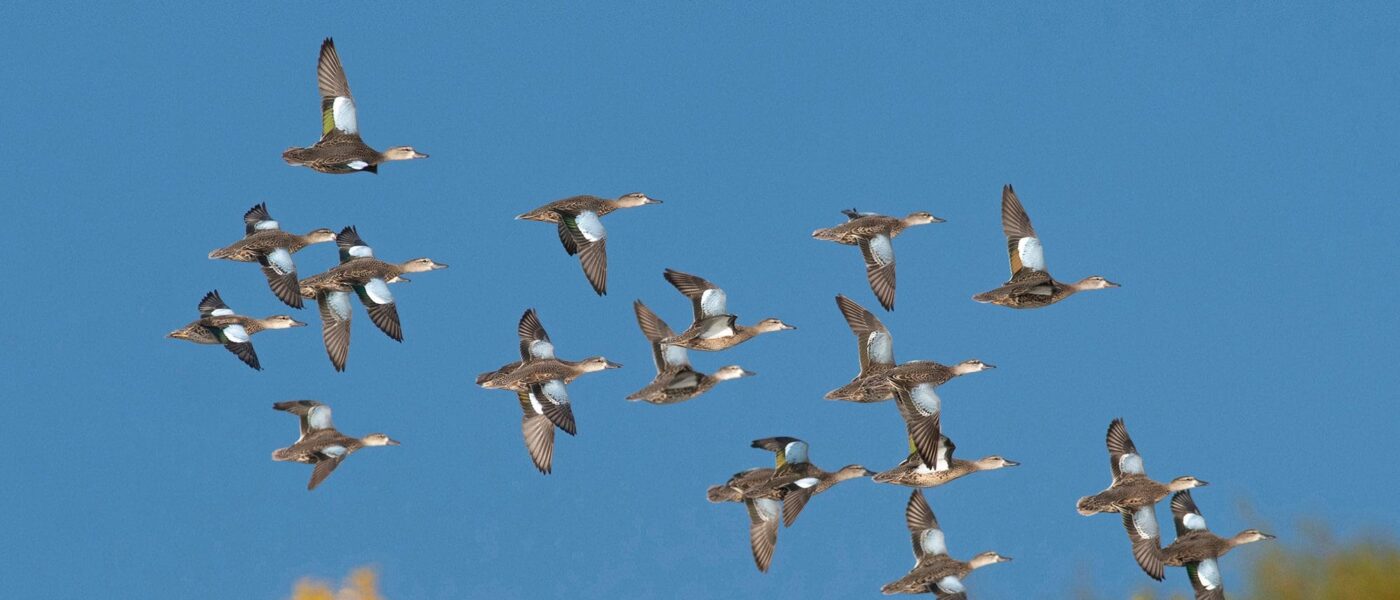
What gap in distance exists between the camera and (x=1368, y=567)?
124ft

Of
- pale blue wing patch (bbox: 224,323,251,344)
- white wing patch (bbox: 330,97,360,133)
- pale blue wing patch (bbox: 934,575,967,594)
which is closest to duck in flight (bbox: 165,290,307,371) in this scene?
pale blue wing patch (bbox: 224,323,251,344)

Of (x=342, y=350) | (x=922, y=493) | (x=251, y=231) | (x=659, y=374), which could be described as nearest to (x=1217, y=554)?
(x=922, y=493)

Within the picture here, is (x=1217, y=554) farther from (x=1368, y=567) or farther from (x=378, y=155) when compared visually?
(x=378, y=155)

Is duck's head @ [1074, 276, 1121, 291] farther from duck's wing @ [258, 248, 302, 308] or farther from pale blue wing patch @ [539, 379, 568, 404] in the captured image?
duck's wing @ [258, 248, 302, 308]

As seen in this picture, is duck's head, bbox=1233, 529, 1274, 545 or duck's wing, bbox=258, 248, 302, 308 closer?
duck's wing, bbox=258, 248, 302, 308

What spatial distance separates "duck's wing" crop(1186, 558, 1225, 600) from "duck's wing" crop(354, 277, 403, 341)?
38.6 ft

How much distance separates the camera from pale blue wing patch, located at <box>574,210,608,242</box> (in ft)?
104

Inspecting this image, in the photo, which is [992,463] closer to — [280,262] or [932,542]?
[932,542]

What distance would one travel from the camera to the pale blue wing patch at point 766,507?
104ft

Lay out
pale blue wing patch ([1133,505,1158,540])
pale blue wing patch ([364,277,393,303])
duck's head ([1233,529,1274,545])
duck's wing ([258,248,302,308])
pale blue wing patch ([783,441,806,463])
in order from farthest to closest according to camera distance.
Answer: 1. duck's head ([1233,529,1274,545])
2. pale blue wing patch ([364,277,393,303])
3. pale blue wing patch ([783,441,806,463])
4. pale blue wing patch ([1133,505,1158,540])
5. duck's wing ([258,248,302,308])

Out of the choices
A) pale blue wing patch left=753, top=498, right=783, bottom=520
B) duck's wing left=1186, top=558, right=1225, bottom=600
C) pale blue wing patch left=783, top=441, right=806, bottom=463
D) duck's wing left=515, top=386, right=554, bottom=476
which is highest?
duck's wing left=515, top=386, right=554, bottom=476

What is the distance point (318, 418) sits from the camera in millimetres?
32250

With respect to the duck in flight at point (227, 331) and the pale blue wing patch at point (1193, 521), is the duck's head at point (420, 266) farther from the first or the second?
the pale blue wing patch at point (1193, 521)

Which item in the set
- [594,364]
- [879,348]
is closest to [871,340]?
[879,348]
